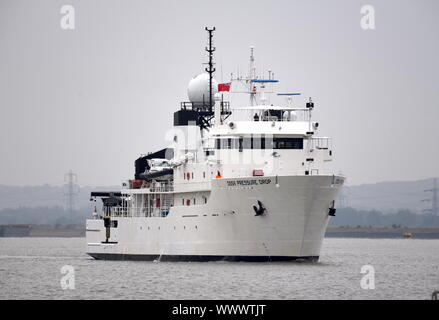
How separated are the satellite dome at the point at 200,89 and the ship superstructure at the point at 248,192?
20.9ft

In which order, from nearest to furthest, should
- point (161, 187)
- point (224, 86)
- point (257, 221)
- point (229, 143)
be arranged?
point (257, 221), point (229, 143), point (224, 86), point (161, 187)

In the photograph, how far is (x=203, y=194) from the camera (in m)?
57.8

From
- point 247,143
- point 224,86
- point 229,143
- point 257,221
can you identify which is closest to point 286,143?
point 247,143

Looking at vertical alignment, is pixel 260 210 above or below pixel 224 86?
below

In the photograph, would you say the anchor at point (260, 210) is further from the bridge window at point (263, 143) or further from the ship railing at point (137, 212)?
the ship railing at point (137, 212)

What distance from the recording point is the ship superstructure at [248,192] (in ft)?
176

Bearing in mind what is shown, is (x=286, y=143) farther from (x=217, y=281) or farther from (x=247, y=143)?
(x=217, y=281)

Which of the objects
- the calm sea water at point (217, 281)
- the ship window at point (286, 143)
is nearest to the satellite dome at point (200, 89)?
the calm sea water at point (217, 281)

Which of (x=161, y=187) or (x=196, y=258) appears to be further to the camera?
(x=161, y=187)

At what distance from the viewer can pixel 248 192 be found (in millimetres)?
54219

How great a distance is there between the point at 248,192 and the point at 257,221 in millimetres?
1749
